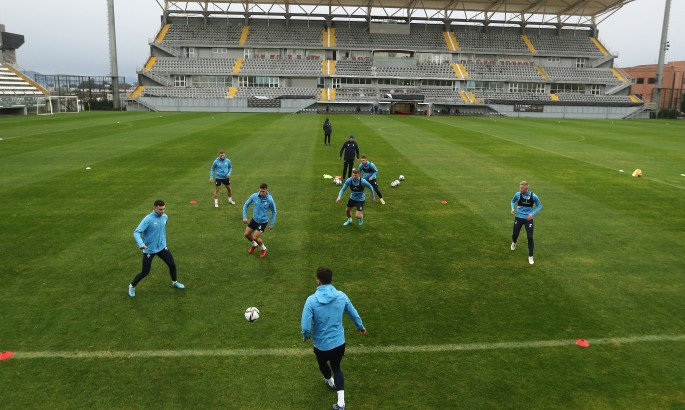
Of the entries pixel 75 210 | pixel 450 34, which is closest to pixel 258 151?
pixel 75 210

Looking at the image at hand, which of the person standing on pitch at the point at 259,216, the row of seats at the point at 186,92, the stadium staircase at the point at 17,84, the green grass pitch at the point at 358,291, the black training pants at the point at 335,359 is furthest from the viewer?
the row of seats at the point at 186,92

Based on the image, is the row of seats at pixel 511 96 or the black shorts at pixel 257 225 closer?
the black shorts at pixel 257 225

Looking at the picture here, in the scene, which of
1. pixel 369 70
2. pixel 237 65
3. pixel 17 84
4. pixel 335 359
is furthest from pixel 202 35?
pixel 335 359

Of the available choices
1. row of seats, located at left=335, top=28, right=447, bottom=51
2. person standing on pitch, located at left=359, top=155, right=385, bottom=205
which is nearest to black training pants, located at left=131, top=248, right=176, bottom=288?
person standing on pitch, located at left=359, top=155, right=385, bottom=205

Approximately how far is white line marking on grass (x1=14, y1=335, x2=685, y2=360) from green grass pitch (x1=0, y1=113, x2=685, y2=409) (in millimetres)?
60

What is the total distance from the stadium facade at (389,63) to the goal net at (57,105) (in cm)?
786

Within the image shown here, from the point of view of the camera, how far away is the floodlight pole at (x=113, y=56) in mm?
68625

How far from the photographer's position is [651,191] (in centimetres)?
1909

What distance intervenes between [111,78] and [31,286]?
228 feet

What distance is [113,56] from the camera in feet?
229

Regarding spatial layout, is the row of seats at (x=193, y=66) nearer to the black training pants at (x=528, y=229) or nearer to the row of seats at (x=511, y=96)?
the row of seats at (x=511, y=96)

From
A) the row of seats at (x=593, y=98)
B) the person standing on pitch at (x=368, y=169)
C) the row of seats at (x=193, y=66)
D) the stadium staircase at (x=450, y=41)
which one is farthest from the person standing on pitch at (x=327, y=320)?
the stadium staircase at (x=450, y=41)

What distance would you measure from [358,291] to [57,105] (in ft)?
226

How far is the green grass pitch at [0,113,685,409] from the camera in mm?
6918
